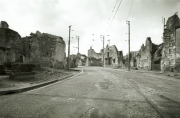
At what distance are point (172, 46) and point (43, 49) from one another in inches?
807

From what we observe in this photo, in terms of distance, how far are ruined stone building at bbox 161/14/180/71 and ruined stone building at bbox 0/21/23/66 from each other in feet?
69.2

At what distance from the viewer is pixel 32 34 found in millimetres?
17391

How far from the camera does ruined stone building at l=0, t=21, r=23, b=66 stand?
33.8ft

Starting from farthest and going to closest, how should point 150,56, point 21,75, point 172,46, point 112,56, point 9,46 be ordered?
point 112,56
point 150,56
point 172,46
point 9,46
point 21,75

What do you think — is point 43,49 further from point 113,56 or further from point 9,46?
point 113,56

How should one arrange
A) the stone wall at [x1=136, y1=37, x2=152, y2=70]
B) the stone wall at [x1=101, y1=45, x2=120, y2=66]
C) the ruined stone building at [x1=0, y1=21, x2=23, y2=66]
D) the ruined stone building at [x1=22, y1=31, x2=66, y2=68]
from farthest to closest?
1. the stone wall at [x1=101, y1=45, x2=120, y2=66]
2. the stone wall at [x1=136, y1=37, x2=152, y2=70]
3. the ruined stone building at [x1=22, y1=31, x2=66, y2=68]
4. the ruined stone building at [x1=0, y1=21, x2=23, y2=66]

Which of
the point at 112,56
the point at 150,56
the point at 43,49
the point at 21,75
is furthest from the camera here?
the point at 112,56

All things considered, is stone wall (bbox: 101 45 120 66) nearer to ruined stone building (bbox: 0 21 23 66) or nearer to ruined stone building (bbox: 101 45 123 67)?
ruined stone building (bbox: 101 45 123 67)

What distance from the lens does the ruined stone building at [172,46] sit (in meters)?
15.8

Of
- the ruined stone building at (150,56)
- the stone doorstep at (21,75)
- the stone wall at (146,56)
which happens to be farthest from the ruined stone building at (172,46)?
the stone doorstep at (21,75)

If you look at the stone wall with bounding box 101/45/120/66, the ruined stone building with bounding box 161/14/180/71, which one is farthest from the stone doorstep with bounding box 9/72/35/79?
the stone wall with bounding box 101/45/120/66

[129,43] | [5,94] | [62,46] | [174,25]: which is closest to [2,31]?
[5,94]

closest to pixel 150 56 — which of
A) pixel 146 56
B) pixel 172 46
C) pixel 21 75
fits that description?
pixel 146 56

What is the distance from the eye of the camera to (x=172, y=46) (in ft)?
55.1
